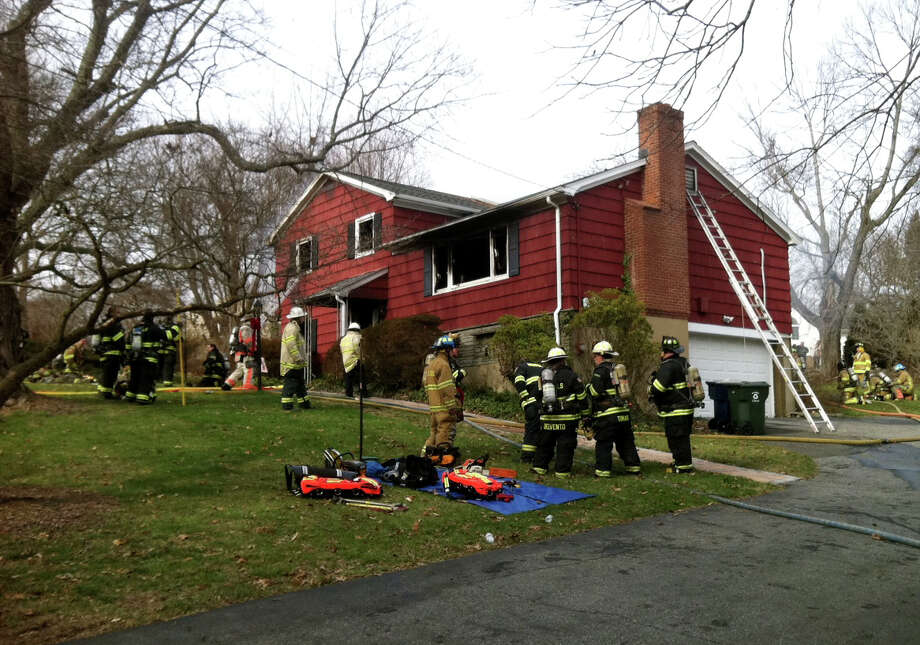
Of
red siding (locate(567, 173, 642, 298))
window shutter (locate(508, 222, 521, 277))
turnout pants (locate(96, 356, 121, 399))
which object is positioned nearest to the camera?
turnout pants (locate(96, 356, 121, 399))

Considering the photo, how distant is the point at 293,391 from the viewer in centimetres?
1434

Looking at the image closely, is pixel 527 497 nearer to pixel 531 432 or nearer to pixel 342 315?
pixel 531 432

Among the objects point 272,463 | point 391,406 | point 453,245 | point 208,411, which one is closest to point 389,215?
point 453,245

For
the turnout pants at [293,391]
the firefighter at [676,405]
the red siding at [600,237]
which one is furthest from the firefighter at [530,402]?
the red siding at [600,237]

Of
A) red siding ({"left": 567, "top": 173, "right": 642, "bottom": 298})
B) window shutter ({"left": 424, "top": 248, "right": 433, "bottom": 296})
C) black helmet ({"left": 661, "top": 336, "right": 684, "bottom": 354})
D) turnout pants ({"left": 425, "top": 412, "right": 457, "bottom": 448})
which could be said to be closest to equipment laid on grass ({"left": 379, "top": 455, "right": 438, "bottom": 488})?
turnout pants ({"left": 425, "top": 412, "right": 457, "bottom": 448})

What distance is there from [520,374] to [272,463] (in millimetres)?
3700

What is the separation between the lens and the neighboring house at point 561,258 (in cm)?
1719

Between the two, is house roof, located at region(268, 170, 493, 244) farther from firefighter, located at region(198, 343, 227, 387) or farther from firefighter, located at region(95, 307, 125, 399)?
firefighter, located at region(95, 307, 125, 399)

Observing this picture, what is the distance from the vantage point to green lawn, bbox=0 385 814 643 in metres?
5.43

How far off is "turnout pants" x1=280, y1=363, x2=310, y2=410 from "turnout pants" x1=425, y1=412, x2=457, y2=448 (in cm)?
437

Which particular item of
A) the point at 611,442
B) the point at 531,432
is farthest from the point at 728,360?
the point at 611,442

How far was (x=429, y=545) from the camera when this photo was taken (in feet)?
22.7

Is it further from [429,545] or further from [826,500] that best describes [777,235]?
[429,545]

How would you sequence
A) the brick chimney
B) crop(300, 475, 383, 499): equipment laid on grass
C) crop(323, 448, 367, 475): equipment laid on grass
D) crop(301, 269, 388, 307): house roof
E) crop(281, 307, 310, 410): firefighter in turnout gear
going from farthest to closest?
1. crop(301, 269, 388, 307): house roof
2. the brick chimney
3. crop(281, 307, 310, 410): firefighter in turnout gear
4. crop(323, 448, 367, 475): equipment laid on grass
5. crop(300, 475, 383, 499): equipment laid on grass
